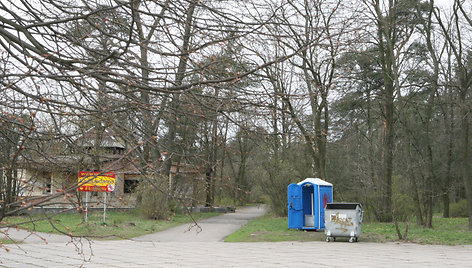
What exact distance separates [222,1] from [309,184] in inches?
598

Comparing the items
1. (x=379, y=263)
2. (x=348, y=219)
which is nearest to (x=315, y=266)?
(x=379, y=263)

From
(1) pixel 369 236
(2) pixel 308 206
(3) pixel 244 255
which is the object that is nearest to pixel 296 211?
(2) pixel 308 206

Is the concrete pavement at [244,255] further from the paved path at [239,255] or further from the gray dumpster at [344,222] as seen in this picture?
the gray dumpster at [344,222]

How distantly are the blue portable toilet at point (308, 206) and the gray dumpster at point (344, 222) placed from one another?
2468 millimetres

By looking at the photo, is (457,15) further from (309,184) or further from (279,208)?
(279,208)

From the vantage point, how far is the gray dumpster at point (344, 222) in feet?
53.5

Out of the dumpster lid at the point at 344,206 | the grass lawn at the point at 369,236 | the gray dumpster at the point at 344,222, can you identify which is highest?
the dumpster lid at the point at 344,206

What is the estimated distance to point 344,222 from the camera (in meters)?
16.4

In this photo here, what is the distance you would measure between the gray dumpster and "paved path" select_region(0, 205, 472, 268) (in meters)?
0.55

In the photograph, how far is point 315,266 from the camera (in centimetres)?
1043

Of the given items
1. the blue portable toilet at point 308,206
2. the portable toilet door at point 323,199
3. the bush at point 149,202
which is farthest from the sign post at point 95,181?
the bush at point 149,202

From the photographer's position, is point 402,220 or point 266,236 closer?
point 266,236

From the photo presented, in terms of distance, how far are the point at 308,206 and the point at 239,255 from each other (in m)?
8.33

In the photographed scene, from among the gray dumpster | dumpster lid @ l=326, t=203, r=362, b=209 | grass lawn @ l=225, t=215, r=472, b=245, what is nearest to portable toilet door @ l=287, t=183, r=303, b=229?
grass lawn @ l=225, t=215, r=472, b=245
